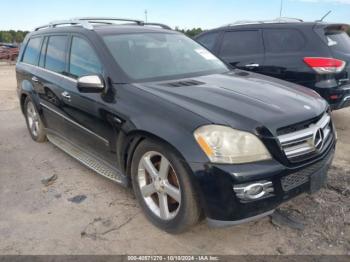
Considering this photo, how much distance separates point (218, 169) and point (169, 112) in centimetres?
60

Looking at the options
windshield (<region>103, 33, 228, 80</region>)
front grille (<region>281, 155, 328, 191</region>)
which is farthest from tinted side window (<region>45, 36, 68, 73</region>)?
front grille (<region>281, 155, 328, 191</region>)

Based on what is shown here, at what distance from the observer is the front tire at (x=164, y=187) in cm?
267

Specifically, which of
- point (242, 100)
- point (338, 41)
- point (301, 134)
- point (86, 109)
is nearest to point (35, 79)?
point (86, 109)

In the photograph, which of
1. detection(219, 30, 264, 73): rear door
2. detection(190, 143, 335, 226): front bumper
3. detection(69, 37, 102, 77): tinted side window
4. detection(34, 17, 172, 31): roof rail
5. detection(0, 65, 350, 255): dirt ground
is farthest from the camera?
detection(219, 30, 264, 73): rear door

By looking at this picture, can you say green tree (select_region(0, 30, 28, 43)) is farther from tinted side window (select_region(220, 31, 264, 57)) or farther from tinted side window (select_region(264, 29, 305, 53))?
tinted side window (select_region(264, 29, 305, 53))

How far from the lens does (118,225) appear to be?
3.15m

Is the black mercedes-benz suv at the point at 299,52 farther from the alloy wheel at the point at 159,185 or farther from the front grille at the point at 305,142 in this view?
the alloy wheel at the point at 159,185

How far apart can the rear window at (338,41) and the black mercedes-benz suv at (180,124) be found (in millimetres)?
2237

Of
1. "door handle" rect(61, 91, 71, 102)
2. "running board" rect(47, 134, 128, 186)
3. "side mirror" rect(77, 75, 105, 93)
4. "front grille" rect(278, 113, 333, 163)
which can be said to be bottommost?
"running board" rect(47, 134, 128, 186)

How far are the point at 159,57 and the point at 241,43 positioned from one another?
305 cm

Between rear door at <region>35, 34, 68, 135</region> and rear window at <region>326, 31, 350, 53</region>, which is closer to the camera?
rear door at <region>35, 34, 68, 135</region>

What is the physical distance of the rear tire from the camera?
17.1 ft

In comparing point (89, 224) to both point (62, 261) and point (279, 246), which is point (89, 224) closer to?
point (62, 261)

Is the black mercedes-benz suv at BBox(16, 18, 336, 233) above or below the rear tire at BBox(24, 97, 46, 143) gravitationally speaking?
above
